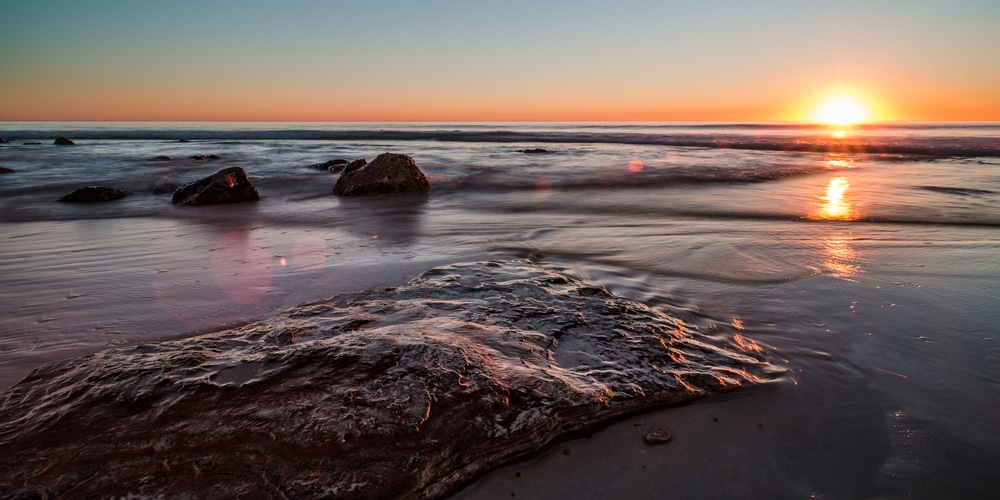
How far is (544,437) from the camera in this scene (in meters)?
1.88

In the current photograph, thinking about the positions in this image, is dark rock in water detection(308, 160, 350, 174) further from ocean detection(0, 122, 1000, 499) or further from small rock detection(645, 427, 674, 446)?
small rock detection(645, 427, 674, 446)

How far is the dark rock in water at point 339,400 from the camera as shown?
1576 millimetres

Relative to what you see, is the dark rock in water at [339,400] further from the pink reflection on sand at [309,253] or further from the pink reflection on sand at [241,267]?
the pink reflection on sand at [309,253]

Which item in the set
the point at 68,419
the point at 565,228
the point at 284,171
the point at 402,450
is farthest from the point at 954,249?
the point at 284,171

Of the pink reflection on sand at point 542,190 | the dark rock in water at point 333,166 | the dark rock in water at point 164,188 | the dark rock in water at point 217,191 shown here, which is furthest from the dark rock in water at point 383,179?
the dark rock in water at point 333,166

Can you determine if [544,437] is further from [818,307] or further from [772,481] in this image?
[818,307]

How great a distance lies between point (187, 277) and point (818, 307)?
4625mm

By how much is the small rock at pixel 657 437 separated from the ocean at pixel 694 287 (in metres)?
0.04

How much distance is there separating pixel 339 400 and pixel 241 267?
2.82 metres

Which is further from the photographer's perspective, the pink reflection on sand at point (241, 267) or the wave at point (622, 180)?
the wave at point (622, 180)

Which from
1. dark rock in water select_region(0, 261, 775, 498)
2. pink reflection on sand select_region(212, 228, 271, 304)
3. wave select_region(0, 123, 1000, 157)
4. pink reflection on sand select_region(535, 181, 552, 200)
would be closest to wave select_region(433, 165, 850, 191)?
pink reflection on sand select_region(535, 181, 552, 200)

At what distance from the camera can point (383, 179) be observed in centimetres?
932

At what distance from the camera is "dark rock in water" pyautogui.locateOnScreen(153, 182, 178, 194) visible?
33.1 ft

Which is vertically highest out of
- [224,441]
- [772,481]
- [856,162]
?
[856,162]
